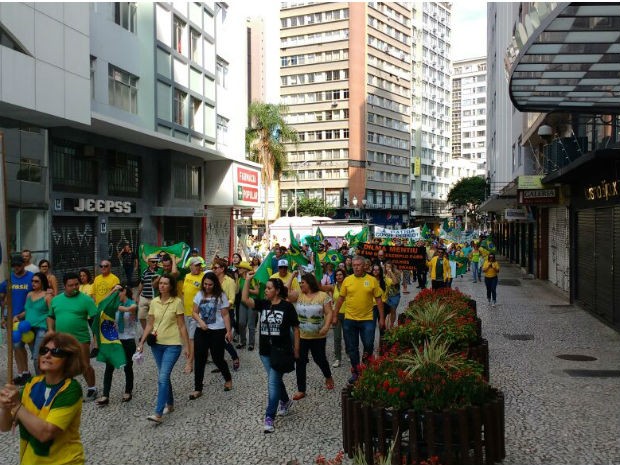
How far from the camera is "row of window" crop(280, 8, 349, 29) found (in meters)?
74.1

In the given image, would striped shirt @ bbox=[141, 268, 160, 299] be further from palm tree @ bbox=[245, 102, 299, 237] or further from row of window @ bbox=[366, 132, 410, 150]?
row of window @ bbox=[366, 132, 410, 150]

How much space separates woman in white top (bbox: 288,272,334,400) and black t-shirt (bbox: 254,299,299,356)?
95 cm

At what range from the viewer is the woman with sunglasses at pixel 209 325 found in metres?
7.81

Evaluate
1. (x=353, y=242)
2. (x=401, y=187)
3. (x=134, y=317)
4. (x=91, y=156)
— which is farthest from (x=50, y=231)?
(x=401, y=187)

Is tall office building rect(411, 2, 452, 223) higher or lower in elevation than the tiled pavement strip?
higher

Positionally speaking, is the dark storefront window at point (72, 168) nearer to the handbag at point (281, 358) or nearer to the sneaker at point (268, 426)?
the handbag at point (281, 358)

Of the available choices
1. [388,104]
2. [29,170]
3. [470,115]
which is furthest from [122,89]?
[470,115]

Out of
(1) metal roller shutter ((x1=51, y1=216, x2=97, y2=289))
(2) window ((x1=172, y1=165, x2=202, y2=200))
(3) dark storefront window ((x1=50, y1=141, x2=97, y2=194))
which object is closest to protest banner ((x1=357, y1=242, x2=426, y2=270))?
(1) metal roller shutter ((x1=51, y1=216, x2=97, y2=289))

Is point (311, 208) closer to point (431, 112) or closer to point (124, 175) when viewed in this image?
point (431, 112)

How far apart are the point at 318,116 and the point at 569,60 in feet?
221

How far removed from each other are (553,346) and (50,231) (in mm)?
14329

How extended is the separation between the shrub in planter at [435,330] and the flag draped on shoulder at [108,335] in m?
3.29

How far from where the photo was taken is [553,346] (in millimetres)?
11258

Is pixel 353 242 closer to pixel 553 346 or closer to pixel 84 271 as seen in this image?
pixel 553 346
